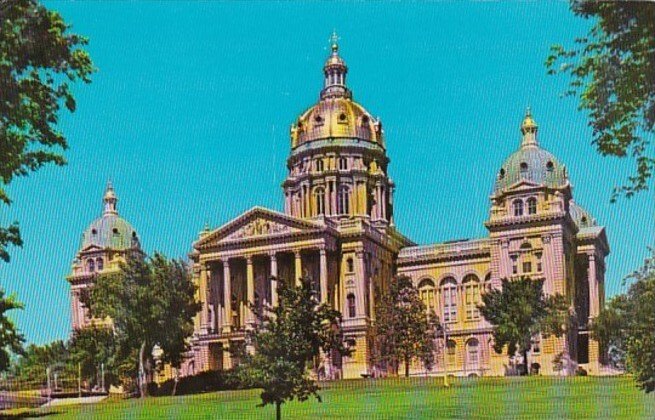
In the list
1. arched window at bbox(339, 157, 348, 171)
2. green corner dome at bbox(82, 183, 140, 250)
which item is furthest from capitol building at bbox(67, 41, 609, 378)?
green corner dome at bbox(82, 183, 140, 250)

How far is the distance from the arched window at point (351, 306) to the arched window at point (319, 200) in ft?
17.2

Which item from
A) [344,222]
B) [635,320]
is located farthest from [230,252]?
[635,320]

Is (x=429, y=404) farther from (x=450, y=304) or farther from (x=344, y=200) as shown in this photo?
(x=344, y=200)

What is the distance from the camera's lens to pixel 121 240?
20781 mm

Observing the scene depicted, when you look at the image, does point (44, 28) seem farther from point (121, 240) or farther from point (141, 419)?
point (121, 240)

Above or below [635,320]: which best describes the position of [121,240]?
above

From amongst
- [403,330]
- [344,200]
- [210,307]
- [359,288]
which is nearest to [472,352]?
[403,330]

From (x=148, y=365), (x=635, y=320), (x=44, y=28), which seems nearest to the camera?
(x=44, y=28)

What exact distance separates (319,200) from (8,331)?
866 inches

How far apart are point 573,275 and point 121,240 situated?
38.6ft

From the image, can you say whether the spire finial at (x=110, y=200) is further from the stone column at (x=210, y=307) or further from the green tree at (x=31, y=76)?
the stone column at (x=210, y=307)

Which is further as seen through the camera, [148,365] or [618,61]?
[148,365]

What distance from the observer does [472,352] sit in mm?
26812

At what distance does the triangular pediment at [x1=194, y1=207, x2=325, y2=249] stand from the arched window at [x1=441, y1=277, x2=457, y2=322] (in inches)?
142
